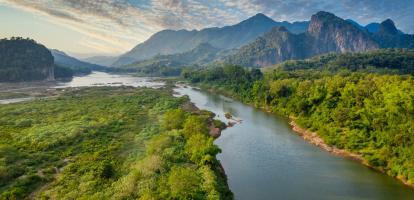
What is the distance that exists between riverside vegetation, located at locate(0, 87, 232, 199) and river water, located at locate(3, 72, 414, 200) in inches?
211

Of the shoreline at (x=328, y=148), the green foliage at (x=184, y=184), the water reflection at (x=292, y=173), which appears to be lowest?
the water reflection at (x=292, y=173)

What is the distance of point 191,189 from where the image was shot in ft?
112

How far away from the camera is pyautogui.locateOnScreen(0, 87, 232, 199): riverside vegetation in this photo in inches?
1390

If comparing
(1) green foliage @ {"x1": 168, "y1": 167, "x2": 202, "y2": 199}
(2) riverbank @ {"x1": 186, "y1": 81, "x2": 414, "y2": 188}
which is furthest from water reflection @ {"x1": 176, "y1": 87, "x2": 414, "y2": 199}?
(1) green foliage @ {"x1": 168, "y1": 167, "x2": 202, "y2": 199}

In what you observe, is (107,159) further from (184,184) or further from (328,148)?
(328,148)

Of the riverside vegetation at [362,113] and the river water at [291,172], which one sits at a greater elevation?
the riverside vegetation at [362,113]

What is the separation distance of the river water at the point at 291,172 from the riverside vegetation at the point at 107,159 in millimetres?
5350

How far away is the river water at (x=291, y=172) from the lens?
42.2 metres

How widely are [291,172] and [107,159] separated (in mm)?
29513

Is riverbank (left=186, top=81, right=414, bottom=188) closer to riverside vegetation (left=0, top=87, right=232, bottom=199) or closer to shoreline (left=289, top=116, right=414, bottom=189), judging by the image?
shoreline (left=289, top=116, right=414, bottom=189)

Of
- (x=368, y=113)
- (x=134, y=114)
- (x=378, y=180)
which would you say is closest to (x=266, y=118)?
(x=368, y=113)

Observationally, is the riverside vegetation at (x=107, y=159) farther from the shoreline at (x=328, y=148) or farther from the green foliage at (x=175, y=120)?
the shoreline at (x=328, y=148)

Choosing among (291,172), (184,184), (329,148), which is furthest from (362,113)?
(184,184)

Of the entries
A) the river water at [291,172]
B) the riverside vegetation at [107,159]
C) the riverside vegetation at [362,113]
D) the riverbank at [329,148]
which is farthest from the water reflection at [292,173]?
the riverside vegetation at [107,159]
